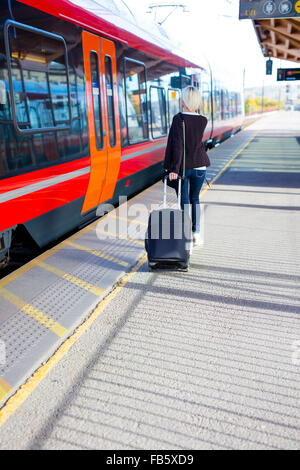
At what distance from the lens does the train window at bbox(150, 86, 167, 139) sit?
8703 millimetres

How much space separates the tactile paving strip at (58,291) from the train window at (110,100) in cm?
134

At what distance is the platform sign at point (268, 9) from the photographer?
445 inches

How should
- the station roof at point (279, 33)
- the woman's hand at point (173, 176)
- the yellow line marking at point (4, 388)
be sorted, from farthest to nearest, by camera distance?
the station roof at point (279, 33), the woman's hand at point (173, 176), the yellow line marking at point (4, 388)

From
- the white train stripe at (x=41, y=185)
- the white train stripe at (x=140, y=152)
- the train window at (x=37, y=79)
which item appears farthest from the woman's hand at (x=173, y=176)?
the white train stripe at (x=140, y=152)

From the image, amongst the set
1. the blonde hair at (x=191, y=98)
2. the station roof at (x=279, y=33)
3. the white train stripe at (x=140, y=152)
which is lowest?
the white train stripe at (x=140, y=152)

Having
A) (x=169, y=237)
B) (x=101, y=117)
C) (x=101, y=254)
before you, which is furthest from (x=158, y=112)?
(x=169, y=237)

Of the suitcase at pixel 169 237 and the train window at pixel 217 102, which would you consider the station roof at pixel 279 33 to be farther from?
the suitcase at pixel 169 237

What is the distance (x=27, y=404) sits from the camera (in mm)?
2674

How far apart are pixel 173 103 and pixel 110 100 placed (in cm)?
415

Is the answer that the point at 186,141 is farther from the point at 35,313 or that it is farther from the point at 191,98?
the point at 35,313

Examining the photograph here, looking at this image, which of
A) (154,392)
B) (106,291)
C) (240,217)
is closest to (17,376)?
(154,392)

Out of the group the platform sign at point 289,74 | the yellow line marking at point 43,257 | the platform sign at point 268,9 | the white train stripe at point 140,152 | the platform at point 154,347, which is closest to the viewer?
the platform at point 154,347

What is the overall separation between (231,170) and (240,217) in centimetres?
493

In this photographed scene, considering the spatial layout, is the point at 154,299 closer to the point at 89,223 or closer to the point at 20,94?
the point at 20,94
